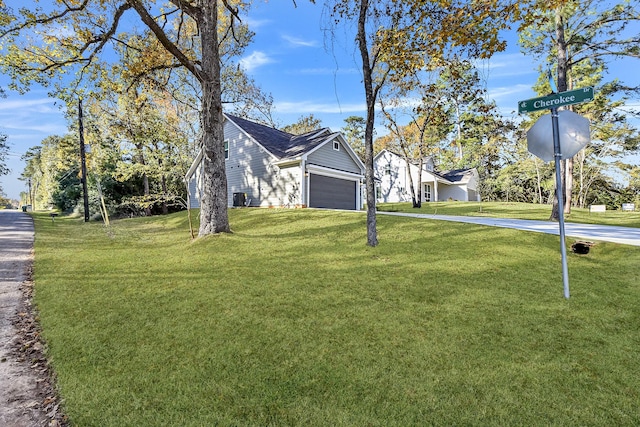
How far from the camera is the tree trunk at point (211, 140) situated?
28.2ft

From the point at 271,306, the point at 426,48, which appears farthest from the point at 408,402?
the point at 426,48

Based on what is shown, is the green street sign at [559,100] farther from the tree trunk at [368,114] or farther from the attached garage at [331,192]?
the attached garage at [331,192]

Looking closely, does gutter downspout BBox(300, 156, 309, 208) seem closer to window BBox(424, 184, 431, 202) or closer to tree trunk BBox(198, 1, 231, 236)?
tree trunk BBox(198, 1, 231, 236)

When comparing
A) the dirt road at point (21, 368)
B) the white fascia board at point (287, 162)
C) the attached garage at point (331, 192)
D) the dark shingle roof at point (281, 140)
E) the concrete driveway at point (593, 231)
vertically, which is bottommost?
the dirt road at point (21, 368)

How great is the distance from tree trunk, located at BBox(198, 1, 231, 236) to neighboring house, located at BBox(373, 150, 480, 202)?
90.7 feet

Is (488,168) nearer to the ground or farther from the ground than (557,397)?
farther from the ground

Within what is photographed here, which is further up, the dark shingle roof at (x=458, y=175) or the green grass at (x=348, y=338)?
the dark shingle roof at (x=458, y=175)

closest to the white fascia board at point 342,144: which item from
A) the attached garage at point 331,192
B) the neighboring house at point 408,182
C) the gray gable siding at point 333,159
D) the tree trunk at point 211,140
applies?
the gray gable siding at point 333,159

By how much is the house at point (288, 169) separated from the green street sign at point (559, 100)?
12.5 metres

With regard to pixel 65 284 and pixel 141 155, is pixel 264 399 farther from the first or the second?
pixel 141 155

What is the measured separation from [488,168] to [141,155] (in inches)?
1544

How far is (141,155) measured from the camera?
23016 mm

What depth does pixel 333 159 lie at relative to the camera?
19.4m

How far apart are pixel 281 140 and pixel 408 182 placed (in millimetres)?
19602
